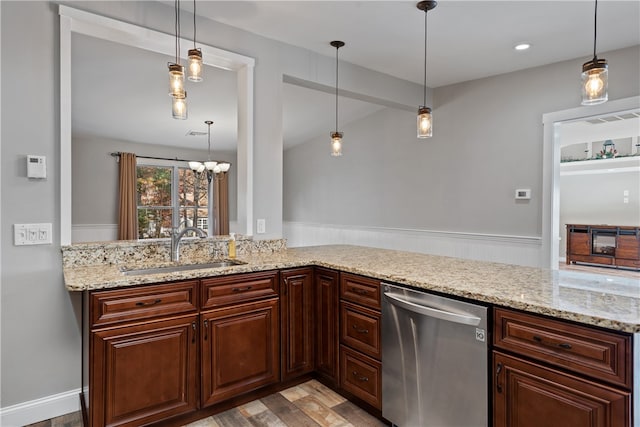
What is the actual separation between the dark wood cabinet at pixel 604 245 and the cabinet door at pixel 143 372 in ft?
28.5

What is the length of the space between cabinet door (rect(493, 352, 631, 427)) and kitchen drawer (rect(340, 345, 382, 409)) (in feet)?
2.30

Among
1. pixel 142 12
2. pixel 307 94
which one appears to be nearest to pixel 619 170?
pixel 307 94

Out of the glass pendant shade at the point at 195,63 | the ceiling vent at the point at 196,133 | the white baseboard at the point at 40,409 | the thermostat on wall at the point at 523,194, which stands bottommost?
the white baseboard at the point at 40,409

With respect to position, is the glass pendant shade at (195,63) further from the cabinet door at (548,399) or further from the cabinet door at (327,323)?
the cabinet door at (548,399)

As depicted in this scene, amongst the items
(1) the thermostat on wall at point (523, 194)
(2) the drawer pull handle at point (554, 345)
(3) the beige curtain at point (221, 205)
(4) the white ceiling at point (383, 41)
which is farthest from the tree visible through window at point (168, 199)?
(2) the drawer pull handle at point (554, 345)

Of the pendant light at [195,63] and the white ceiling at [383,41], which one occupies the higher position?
the white ceiling at [383,41]

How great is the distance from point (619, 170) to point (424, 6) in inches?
323

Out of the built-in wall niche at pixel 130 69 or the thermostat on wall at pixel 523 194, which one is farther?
the thermostat on wall at pixel 523 194

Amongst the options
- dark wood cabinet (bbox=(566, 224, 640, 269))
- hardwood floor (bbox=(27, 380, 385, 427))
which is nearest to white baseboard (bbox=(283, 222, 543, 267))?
hardwood floor (bbox=(27, 380, 385, 427))

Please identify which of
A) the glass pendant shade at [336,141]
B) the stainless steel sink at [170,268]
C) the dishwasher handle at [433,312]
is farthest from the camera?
the glass pendant shade at [336,141]

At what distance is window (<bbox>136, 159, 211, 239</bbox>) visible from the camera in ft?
21.9

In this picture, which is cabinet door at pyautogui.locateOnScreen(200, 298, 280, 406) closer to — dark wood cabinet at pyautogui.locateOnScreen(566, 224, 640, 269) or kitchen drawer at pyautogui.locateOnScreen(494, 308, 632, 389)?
kitchen drawer at pyautogui.locateOnScreen(494, 308, 632, 389)

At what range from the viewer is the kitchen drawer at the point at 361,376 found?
2143 millimetres

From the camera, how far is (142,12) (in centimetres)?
250
